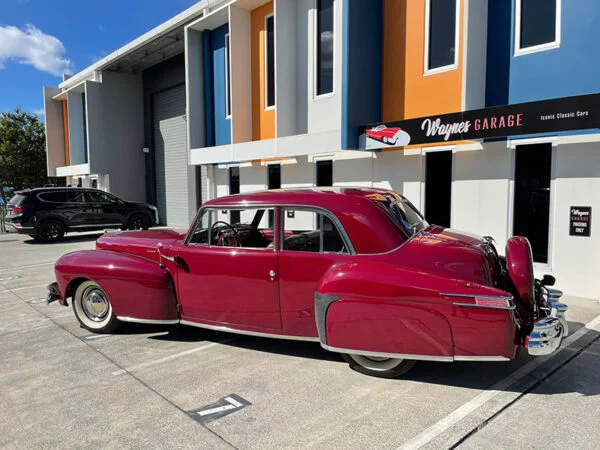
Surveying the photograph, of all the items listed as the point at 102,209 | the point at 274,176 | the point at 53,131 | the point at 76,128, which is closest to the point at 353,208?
the point at 274,176

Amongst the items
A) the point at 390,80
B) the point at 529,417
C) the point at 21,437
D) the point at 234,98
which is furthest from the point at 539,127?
the point at 234,98

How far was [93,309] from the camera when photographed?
16.8 ft

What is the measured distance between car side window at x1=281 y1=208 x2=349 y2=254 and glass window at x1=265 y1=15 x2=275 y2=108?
29.0ft

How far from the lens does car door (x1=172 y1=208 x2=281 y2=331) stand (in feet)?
13.4

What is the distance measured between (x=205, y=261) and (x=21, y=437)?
2.04 m

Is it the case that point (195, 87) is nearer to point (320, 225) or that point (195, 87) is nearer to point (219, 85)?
point (219, 85)

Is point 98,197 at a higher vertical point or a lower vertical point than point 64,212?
higher

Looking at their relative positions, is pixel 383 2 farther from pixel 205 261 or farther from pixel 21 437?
pixel 21 437

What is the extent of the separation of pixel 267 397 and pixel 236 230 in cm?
192

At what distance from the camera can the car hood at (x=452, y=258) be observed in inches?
133

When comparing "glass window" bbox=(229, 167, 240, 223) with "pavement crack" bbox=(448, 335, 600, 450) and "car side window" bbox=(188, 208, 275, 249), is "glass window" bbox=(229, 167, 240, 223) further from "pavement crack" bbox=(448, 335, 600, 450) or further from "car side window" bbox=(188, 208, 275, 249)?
"pavement crack" bbox=(448, 335, 600, 450)

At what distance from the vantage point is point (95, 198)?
14.7 meters

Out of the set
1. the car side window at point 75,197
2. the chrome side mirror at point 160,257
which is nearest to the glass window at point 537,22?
the chrome side mirror at point 160,257

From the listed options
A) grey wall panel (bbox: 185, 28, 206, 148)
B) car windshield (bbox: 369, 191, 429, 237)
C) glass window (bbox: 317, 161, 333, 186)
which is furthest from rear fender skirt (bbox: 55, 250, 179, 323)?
grey wall panel (bbox: 185, 28, 206, 148)
